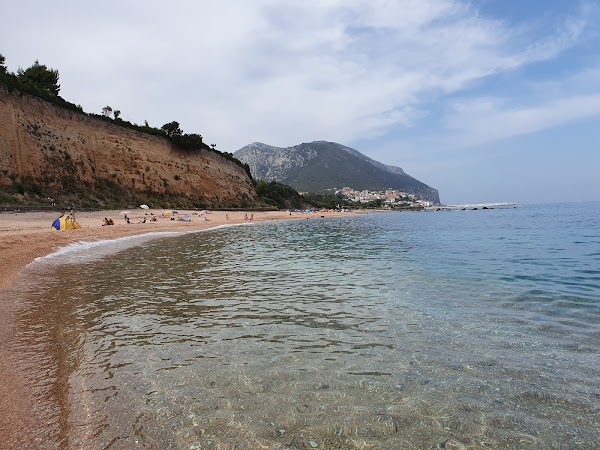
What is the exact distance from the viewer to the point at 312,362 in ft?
17.4

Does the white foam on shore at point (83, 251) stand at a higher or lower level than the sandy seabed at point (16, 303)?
lower

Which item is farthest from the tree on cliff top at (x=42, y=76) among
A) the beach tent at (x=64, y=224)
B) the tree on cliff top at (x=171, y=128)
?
the beach tent at (x=64, y=224)

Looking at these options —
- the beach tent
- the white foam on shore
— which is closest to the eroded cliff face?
the beach tent

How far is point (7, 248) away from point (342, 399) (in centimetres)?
1778

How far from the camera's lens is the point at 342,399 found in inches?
169

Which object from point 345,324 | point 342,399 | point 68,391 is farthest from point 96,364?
point 345,324

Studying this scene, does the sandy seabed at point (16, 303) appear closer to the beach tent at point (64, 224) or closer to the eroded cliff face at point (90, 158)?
the beach tent at point (64, 224)

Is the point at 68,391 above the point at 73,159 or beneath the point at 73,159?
beneath

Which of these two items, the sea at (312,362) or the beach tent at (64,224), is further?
the beach tent at (64,224)

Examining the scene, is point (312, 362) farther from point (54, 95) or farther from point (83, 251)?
point (54, 95)

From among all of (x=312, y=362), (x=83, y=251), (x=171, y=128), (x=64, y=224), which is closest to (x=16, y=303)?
(x=312, y=362)

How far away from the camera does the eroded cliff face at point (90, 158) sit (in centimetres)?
3884

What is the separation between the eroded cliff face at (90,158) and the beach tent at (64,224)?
17243 mm

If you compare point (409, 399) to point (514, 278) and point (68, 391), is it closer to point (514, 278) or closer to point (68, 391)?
point (68, 391)
